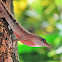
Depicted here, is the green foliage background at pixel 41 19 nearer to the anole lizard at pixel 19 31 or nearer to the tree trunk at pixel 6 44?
the anole lizard at pixel 19 31

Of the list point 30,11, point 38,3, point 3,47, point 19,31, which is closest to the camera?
point 3,47

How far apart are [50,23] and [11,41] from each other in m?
7.07

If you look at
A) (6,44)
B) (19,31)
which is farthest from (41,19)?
(6,44)

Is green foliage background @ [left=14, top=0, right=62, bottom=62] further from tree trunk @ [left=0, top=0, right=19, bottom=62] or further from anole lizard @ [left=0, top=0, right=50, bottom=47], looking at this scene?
tree trunk @ [left=0, top=0, right=19, bottom=62]

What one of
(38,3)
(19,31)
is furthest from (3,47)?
(38,3)

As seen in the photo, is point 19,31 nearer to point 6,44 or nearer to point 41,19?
point 6,44

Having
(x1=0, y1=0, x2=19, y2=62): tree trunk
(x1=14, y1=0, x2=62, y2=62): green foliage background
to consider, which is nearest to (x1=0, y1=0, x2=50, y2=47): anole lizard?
(x1=0, y1=0, x2=19, y2=62): tree trunk

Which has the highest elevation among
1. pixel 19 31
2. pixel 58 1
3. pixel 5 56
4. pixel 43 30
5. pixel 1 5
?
pixel 58 1

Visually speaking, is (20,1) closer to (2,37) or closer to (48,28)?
(48,28)

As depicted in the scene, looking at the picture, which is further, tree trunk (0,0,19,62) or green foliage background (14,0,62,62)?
green foliage background (14,0,62,62)

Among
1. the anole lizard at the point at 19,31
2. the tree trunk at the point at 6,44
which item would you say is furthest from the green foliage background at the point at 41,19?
the tree trunk at the point at 6,44

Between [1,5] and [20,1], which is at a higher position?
[20,1]

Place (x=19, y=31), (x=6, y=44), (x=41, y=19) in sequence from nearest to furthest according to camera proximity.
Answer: (x=6, y=44), (x=19, y=31), (x=41, y=19)

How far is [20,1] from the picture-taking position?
9.34 meters
